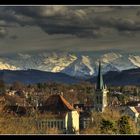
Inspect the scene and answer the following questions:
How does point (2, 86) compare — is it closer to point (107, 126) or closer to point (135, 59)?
point (107, 126)

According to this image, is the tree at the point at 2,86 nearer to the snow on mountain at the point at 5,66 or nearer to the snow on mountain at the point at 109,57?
the snow on mountain at the point at 5,66

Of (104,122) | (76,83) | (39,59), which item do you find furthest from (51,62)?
(104,122)

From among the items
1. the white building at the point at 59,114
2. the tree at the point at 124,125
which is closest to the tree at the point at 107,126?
the tree at the point at 124,125

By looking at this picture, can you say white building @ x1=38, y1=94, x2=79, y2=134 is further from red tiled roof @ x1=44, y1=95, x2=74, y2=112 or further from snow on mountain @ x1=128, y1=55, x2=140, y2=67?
snow on mountain @ x1=128, y1=55, x2=140, y2=67

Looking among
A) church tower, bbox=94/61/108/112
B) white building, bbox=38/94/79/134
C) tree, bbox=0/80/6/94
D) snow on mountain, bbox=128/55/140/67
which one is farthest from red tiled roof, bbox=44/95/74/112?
snow on mountain, bbox=128/55/140/67
